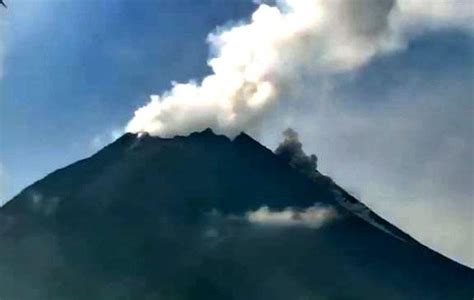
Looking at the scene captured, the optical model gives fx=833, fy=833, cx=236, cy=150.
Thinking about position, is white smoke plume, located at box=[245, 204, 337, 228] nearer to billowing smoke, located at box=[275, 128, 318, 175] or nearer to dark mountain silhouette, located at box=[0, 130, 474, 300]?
dark mountain silhouette, located at box=[0, 130, 474, 300]

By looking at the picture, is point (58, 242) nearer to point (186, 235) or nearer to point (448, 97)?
point (186, 235)

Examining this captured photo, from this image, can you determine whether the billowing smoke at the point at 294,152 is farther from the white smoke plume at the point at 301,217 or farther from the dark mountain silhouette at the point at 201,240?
the white smoke plume at the point at 301,217

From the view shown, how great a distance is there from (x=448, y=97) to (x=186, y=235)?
13.8 feet

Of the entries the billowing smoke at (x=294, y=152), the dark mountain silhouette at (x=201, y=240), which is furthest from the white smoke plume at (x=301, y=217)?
the billowing smoke at (x=294, y=152)

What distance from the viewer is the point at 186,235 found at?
11875 millimetres

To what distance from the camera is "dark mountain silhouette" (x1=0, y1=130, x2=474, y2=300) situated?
10672 mm

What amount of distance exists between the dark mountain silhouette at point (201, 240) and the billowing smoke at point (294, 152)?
195 millimetres

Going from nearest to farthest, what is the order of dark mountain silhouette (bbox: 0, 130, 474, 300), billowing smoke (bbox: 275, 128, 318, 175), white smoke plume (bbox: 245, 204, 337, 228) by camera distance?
billowing smoke (bbox: 275, 128, 318, 175) < dark mountain silhouette (bbox: 0, 130, 474, 300) < white smoke plume (bbox: 245, 204, 337, 228)

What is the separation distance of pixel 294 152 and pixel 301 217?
11.8ft

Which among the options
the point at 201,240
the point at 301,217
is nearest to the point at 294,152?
the point at 201,240

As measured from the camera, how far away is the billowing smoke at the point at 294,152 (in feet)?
32.8

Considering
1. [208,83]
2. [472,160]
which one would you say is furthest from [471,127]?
[208,83]

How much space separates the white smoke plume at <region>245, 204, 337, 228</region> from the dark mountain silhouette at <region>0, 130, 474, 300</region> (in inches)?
5.3

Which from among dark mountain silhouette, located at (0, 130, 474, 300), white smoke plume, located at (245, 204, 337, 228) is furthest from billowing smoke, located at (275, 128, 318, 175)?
white smoke plume, located at (245, 204, 337, 228)
